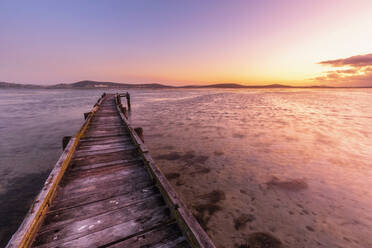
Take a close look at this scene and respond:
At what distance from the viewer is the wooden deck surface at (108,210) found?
216 centimetres

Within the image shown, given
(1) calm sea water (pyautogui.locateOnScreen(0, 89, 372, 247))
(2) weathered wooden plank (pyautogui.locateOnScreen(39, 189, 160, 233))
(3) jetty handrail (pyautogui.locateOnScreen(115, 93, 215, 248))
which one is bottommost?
(1) calm sea water (pyautogui.locateOnScreen(0, 89, 372, 247))

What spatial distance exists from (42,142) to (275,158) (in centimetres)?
1345

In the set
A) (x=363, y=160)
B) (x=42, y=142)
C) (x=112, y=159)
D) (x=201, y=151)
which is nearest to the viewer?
(x=112, y=159)

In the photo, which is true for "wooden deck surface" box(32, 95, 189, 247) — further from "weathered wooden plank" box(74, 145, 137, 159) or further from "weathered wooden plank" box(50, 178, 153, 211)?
"weathered wooden plank" box(74, 145, 137, 159)

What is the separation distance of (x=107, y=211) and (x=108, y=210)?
2cm

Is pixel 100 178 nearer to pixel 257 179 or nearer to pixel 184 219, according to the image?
pixel 184 219

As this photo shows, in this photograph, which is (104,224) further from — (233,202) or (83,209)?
(233,202)

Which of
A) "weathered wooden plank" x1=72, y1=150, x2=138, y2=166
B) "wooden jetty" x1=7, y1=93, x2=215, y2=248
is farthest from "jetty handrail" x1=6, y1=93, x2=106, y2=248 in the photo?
"weathered wooden plank" x1=72, y1=150, x2=138, y2=166

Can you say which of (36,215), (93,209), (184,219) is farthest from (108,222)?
(184,219)

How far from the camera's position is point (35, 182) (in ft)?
19.5

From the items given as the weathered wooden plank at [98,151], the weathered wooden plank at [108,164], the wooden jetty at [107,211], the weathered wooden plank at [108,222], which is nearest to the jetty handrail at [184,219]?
the wooden jetty at [107,211]

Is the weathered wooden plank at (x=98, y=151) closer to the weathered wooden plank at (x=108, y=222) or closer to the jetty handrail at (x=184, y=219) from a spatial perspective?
the jetty handrail at (x=184, y=219)

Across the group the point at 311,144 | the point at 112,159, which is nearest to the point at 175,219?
the point at 112,159

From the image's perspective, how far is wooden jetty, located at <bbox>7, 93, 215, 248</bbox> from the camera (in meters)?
2.11
